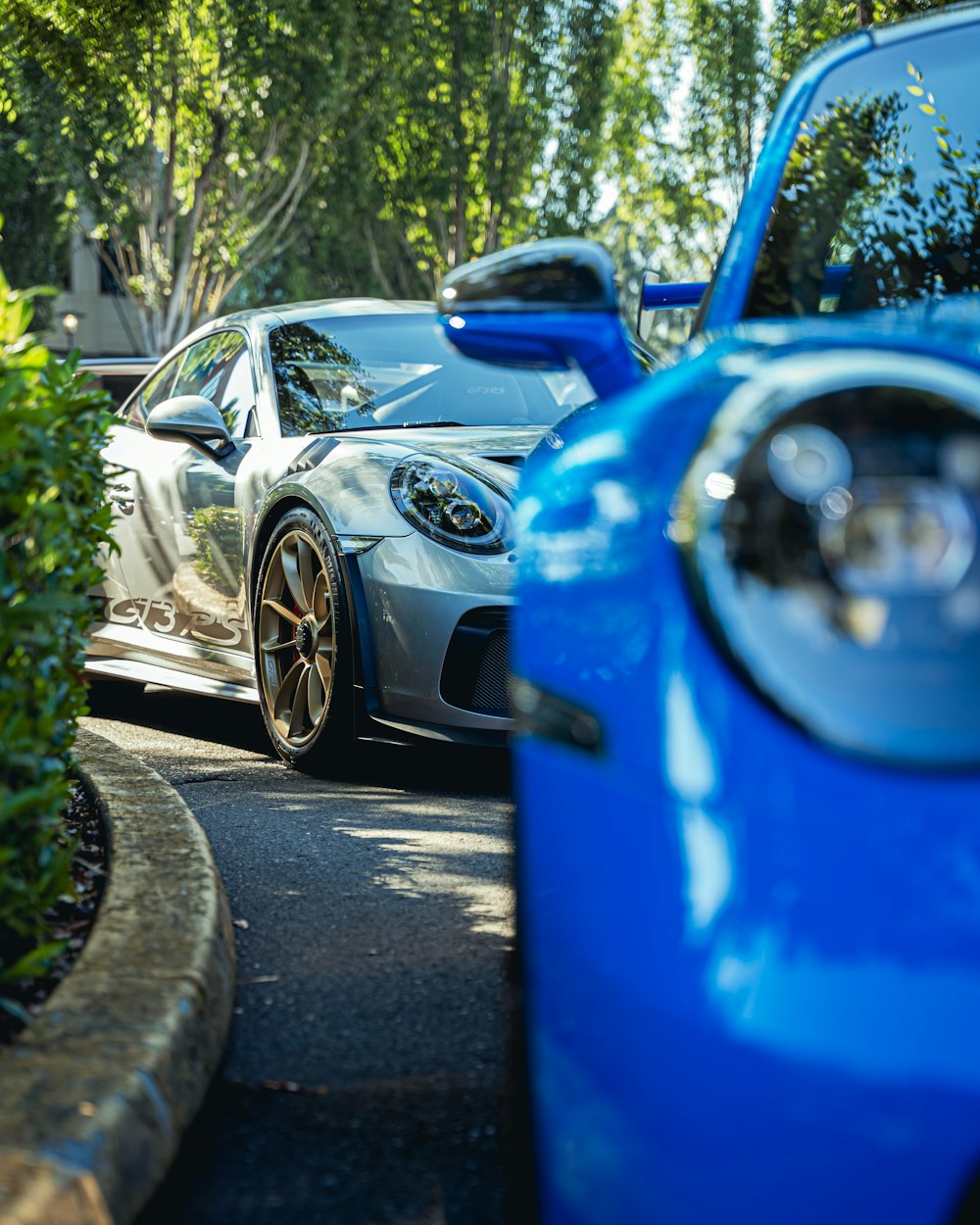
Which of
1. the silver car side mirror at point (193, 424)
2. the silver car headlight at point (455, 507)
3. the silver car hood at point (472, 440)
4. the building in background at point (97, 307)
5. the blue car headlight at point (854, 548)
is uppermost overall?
the blue car headlight at point (854, 548)

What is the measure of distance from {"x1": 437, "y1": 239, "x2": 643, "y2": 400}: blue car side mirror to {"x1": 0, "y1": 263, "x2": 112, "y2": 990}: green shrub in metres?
0.64

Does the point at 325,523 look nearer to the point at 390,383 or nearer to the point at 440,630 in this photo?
the point at 440,630

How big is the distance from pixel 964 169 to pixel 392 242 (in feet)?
116

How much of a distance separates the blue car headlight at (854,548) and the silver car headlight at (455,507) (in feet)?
10.4

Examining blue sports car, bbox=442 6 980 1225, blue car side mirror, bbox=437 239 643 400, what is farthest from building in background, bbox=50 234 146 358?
blue sports car, bbox=442 6 980 1225

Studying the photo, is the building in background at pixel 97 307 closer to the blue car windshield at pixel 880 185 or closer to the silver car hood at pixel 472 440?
the silver car hood at pixel 472 440

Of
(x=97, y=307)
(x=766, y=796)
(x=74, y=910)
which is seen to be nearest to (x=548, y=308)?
(x=766, y=796)

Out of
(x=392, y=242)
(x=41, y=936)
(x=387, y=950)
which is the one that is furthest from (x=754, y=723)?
(x=392, y=242)

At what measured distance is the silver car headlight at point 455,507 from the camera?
4566 mm

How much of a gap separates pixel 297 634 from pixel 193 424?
931 millimetres

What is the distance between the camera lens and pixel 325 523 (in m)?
4.71

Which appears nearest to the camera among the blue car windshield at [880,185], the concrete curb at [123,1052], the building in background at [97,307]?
the concrete curb at [123,1052]

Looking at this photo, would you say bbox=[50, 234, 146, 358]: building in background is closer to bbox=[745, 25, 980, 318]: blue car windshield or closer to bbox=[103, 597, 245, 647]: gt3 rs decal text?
bbox=[103, 597, 245, 647]: gt3 rs decal text

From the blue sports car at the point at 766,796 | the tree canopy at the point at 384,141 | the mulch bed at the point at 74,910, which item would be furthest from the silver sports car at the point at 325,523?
the tree canopy at the point at 384,141
